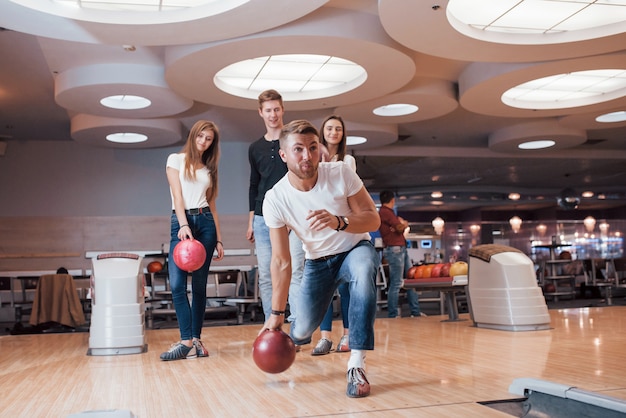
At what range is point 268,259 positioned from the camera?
353 centimetres

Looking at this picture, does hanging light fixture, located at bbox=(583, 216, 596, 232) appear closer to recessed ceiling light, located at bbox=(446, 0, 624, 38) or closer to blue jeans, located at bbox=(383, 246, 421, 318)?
blue jeans, located at bbox=(383, 246, 421, 318)

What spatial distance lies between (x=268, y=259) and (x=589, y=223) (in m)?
19.0

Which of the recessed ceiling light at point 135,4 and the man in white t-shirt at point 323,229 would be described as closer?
the man in white t-shirt at point 323,229

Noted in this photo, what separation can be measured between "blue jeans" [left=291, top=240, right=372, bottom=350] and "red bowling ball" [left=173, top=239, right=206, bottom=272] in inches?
35.4

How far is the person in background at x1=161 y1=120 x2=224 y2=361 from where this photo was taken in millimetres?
3549

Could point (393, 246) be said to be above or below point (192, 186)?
below

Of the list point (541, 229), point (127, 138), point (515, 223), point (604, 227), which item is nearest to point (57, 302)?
point (127, 138)

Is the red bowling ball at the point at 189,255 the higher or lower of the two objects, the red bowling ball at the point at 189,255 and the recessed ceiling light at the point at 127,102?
the lower

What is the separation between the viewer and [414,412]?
199 centimetres

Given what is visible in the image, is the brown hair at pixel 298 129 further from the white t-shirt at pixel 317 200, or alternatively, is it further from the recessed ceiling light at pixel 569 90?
the recessed ceiling light at pixel 569 90

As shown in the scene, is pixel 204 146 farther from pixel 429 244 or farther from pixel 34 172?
pixel 429 244

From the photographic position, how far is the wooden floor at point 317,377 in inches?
84.9

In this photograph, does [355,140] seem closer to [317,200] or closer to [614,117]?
[614,117]

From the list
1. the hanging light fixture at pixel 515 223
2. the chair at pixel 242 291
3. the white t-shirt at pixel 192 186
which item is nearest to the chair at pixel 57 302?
the chair at pixel 242 291
